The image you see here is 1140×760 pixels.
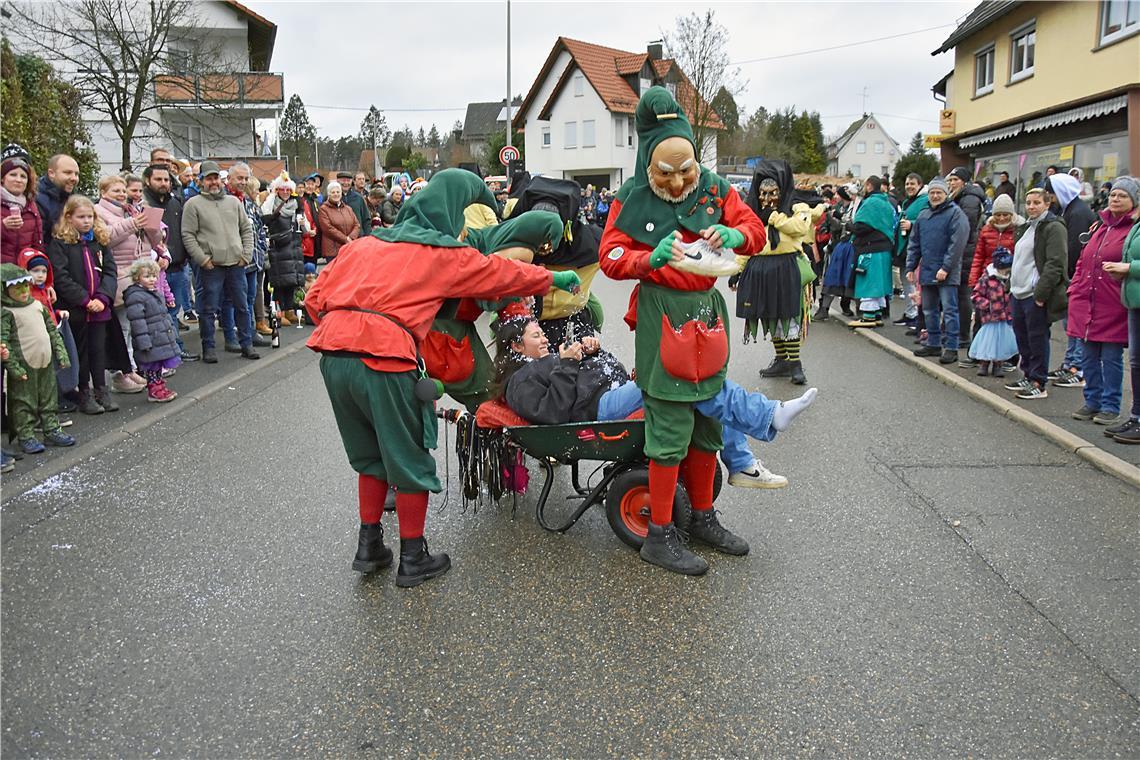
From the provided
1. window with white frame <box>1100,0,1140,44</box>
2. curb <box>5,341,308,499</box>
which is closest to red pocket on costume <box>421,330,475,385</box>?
curb <box>5,341,308,499</box>

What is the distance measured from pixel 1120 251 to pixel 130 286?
7919 mm

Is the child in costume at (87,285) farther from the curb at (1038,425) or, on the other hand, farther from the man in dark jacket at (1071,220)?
the man in dark jacket at (1071,220)

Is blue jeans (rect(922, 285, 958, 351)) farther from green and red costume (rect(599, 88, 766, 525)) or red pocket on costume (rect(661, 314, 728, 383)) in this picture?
red pocket on costume (rect(661, 314, 728, 383))

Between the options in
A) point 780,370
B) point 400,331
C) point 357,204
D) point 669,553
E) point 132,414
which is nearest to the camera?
point 400,331

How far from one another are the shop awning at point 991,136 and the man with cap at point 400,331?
19.3 m

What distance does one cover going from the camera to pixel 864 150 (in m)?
84.1

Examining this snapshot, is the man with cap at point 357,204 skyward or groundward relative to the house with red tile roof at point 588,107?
groundward

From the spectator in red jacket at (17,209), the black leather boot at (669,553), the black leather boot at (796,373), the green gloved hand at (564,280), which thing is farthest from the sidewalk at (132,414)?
the black leather boot at (796,373)

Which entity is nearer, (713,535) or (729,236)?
(729,236)

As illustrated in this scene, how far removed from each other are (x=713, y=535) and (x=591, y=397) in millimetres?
937

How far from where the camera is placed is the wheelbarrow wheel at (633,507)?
173 inches

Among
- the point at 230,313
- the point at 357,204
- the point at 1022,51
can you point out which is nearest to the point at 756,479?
the point at 230,313

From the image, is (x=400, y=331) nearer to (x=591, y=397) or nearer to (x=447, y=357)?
(x=447, y=357)

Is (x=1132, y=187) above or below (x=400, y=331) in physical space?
above
